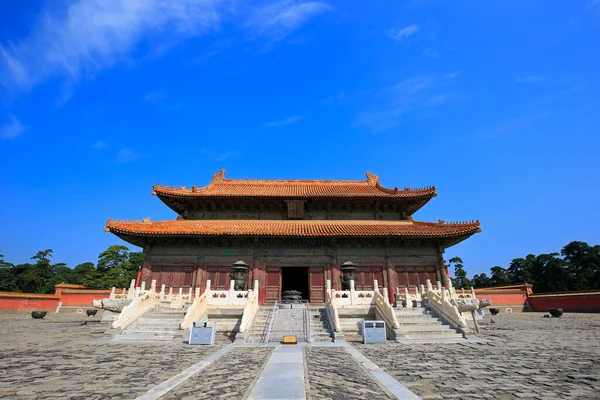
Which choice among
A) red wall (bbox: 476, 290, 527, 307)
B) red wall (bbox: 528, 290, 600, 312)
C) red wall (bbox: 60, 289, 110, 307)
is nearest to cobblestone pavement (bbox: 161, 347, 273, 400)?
red wall (bbox: 60, 289, 110, 307)

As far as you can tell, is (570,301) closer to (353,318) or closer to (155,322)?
(353,318)

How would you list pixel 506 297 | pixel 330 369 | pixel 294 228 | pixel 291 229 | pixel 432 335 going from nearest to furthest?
pixel 330 369 → pixel 432 335 → pixel 291 229 → pixel 294 228 → pixel 506 297

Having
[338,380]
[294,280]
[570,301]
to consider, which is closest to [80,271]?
[294,280]

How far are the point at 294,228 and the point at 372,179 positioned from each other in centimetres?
1001

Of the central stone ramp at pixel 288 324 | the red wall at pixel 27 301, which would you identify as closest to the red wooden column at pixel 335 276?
the central stone ramp at pixel 288 324

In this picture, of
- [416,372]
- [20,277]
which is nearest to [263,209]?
[416,372]

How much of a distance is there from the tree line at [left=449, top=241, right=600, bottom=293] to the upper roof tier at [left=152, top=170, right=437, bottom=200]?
2853 cm

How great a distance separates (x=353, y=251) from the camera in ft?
63.3

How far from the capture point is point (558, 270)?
4350cm

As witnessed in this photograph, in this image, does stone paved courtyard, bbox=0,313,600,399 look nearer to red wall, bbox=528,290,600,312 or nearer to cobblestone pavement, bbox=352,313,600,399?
cobblestone pavement, bbox=352,313,600,399

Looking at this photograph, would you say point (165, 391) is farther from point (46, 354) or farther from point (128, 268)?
point (128, 268)

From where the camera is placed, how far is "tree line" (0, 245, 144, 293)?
40.4 metres

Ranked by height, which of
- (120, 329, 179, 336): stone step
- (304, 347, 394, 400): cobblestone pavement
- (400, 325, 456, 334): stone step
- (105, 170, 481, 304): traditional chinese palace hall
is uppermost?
(105, 170, 481, 304): traditional chinese palace hall

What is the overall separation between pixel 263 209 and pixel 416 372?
16.8m
